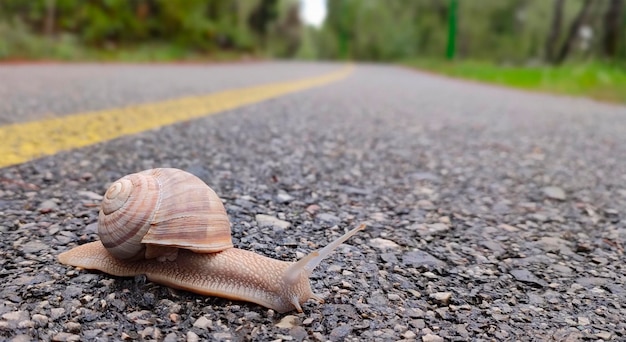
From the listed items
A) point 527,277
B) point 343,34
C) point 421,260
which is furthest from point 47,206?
point 343,34

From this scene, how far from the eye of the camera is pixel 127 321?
3.66 feet

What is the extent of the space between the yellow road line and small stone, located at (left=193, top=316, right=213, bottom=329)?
1.26 metres

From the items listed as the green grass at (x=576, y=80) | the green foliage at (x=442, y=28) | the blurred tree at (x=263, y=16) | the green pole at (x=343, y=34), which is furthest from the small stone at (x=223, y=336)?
the green pole at (x=343, y=34)

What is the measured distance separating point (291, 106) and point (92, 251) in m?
3.32

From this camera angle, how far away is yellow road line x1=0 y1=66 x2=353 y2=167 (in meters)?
2.22

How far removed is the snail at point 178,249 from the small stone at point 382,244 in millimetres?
246

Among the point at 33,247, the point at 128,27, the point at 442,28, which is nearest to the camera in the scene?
the point at 33,247

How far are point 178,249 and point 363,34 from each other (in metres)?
43.6

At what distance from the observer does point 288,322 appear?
3.81 feet

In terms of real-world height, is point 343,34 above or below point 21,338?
above

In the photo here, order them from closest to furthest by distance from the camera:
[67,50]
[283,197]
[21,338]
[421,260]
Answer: [21,338] → [421,260] → [283,197] → [67,50]

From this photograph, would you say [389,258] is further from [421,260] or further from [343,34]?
[343,34]

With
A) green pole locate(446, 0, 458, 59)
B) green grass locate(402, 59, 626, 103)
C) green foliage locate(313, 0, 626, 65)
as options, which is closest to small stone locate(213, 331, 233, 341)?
green grass locate(402, 59, 626, 103)

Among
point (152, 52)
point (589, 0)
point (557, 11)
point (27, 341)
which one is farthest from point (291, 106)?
point (557, 11)
